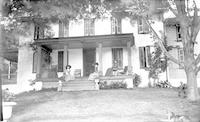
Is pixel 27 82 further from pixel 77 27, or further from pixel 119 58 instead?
pixel 119 58

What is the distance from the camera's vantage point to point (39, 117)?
8344 millimetres

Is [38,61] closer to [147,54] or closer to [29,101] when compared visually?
[29,101]

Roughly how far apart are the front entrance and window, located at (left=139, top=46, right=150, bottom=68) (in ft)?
11.9

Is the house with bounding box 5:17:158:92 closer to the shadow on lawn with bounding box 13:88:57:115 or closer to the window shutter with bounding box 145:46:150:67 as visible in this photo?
the window shutter with bounding box 145:46:150:67

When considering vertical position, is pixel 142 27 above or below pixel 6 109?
above

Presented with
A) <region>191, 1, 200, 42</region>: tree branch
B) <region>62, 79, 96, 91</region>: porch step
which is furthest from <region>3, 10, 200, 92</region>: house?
<region>191, 1, 200, 42</region>: tree branch

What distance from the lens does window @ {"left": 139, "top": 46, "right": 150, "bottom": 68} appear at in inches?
678

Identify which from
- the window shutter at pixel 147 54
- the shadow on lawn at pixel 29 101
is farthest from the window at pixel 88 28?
the shadow on lawn at pixel 29 101

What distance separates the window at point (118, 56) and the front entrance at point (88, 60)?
1.59m

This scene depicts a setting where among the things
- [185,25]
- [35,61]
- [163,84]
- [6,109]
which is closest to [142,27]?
[163,84]

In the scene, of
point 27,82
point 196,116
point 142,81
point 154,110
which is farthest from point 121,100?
point 27,82

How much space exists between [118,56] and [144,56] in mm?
1968

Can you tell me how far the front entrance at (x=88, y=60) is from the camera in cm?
1789

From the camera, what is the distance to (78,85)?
15125 millimetres
